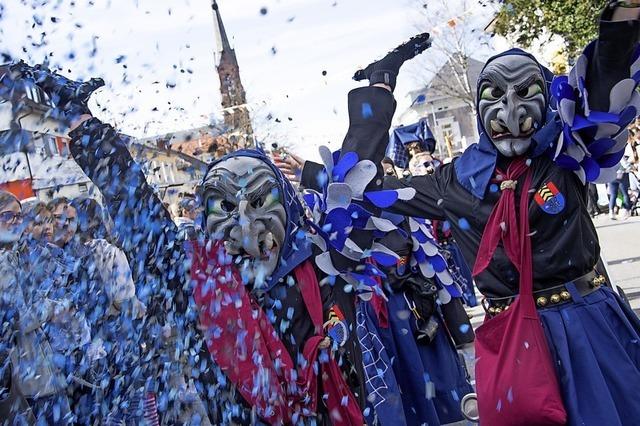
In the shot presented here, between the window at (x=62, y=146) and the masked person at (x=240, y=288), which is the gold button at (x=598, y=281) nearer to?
the masked person at (x=240, y=288)

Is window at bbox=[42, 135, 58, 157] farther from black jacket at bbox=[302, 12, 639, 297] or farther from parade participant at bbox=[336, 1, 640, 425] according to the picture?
parade participant at bbox=[336, 1, 640, 425]

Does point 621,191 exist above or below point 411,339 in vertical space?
below

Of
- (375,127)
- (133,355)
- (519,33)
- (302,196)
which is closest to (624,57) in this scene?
(375,127)

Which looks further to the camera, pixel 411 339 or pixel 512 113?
pixel 411 339

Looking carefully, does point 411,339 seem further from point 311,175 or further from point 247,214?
point 247,214

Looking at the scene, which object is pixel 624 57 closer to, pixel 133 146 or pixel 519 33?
pixel 133 146

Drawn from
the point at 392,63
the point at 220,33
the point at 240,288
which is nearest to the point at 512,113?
the point at 392,63

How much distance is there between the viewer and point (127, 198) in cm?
345

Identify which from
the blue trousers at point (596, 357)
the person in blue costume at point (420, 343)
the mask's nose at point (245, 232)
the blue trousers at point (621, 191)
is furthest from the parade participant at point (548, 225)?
the blue trousers at point (621, 191)

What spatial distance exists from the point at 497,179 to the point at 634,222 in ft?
41.4

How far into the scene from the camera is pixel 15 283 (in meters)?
3.78

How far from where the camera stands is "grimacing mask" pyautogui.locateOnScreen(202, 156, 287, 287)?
135 inches

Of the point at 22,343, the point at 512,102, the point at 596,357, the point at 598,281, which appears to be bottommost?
the point at 596,357

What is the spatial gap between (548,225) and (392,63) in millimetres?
1105
